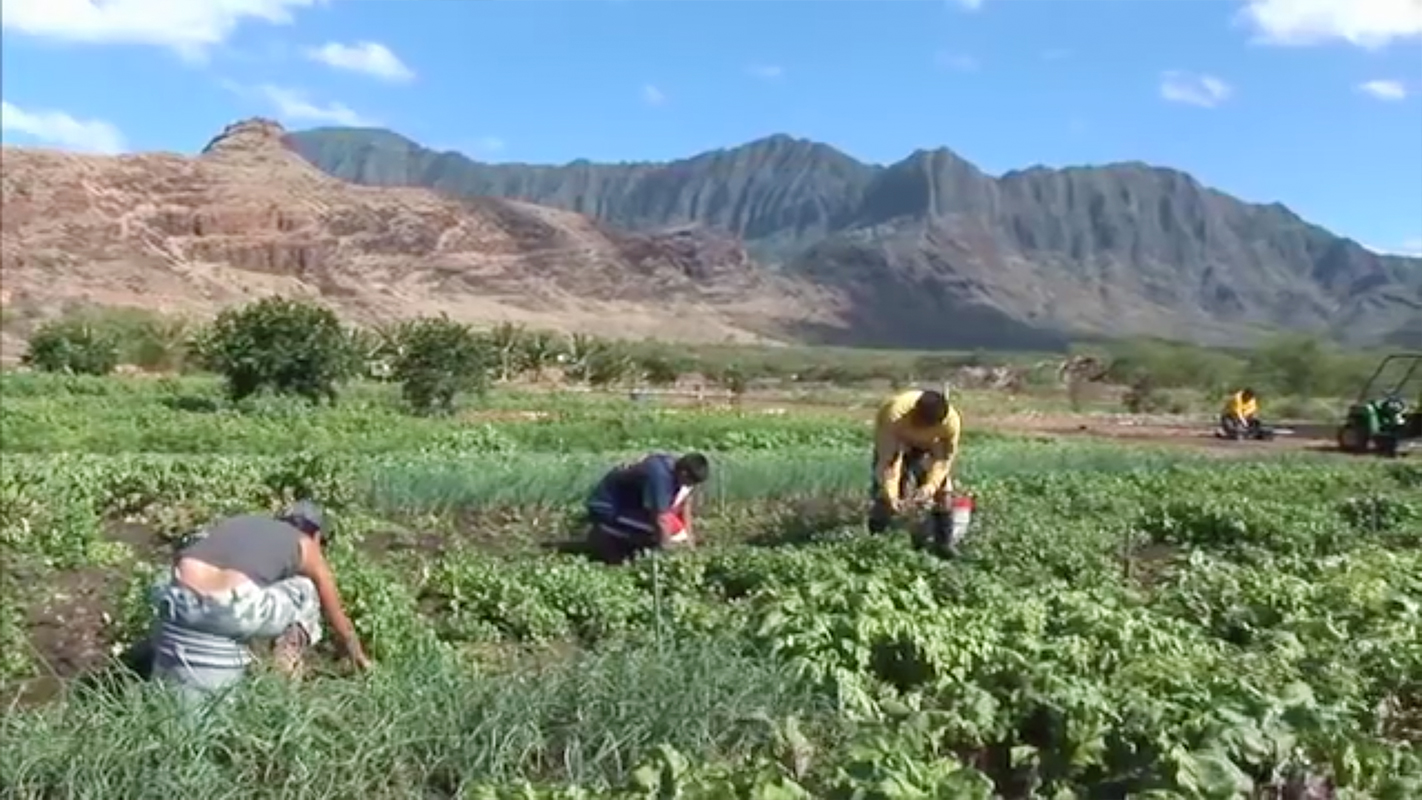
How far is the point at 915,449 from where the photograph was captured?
37.5 feet

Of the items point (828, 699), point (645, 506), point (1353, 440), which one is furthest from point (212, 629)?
point (1353, 440)

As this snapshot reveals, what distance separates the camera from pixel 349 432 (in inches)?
817

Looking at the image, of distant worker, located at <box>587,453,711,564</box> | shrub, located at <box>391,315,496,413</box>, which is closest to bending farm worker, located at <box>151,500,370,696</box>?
distant worker, located at <box>587,453,711,564</box>

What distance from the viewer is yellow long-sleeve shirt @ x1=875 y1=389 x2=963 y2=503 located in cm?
1114

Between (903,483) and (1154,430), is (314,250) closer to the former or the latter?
(1154,430)

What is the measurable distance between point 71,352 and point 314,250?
2448 inches

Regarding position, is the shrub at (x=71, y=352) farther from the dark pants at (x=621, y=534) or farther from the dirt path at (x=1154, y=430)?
the dark pants at (x=621, y=534)

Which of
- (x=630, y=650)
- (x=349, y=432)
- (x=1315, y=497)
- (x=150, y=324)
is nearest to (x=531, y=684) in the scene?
(x=630, y=650)

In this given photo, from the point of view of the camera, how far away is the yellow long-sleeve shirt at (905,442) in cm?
1114

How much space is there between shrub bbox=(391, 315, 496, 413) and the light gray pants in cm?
2144

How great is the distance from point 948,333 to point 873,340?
11.9 meters

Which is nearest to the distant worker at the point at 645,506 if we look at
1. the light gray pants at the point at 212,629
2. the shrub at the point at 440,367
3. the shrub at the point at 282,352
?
A: the light gray pants at the point at 212,629

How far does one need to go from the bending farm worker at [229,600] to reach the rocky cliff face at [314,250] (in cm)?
7549

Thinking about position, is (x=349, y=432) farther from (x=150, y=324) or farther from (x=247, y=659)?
(x=150, y=324)
